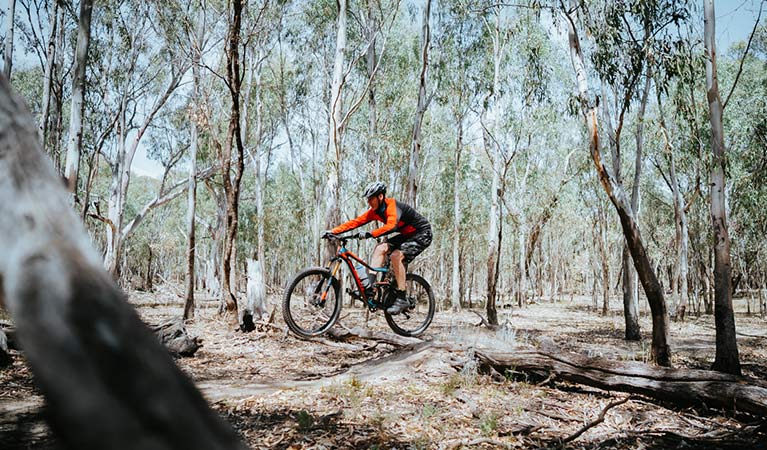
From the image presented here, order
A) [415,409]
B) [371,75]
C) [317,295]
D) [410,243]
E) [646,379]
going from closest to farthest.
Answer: [415,409]
[646,379]
[317,295]
[410,243]
[371,75]

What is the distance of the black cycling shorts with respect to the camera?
21.7 ft

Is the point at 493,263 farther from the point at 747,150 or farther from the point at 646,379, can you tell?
the point at 747,150

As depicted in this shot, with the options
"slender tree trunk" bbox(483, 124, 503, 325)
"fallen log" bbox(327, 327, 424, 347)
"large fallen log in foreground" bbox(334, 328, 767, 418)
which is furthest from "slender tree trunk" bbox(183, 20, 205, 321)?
"large fallen log in foreground" bbox(334, 328, 767, 418)

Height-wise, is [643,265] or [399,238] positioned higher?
[399,238]

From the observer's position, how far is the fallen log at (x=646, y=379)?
4180 mm

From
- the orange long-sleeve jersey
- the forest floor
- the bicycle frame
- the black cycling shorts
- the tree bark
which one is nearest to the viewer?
the forest floor

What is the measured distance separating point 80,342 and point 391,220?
5.55 m

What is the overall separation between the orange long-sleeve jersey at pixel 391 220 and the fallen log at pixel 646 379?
192 cm

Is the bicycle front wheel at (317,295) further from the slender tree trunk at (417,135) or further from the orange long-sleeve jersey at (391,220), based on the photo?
the slender tree trunk at (417,135)

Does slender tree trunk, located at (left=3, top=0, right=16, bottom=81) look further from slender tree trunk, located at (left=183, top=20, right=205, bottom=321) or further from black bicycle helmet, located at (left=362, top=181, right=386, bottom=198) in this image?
black bicycle helmet, located at (left=362, top=181, right=386, bottom=198)

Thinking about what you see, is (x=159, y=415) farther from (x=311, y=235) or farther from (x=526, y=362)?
(x=311, y=235)

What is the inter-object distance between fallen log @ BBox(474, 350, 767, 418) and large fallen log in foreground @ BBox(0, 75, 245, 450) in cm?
491

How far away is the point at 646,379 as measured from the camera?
15.3ft

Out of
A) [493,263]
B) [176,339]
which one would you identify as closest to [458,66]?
[493,263]
